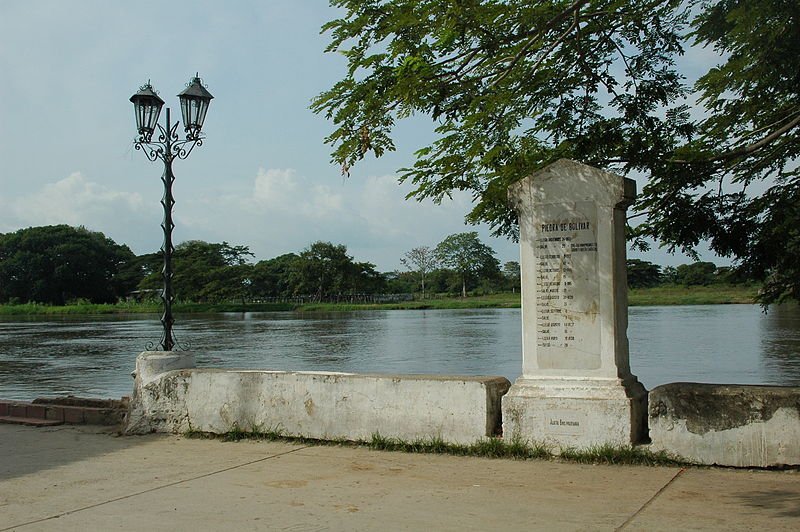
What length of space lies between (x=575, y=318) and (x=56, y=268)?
A: 99.0 metres

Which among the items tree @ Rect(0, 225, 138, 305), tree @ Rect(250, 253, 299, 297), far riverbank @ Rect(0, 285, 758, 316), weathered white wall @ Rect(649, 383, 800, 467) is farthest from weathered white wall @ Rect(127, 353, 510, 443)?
tree @ Rect(0, 225, 138, 305)

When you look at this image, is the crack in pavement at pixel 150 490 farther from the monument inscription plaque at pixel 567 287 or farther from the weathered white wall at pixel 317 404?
the monument inscription plaque at pixel 567 287

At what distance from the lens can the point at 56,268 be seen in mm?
96250

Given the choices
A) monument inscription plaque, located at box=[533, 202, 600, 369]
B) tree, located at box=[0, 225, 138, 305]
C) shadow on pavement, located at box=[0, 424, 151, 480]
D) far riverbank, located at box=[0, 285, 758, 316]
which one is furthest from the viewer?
tree, located at box=[0, 225, 138, 305]

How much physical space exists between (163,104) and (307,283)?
8243 cm

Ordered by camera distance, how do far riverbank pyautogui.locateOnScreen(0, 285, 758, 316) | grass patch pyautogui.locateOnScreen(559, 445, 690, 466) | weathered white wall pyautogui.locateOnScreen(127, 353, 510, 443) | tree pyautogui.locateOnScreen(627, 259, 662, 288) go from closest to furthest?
grass patch pyautogui.locateOnScreen(559, 445, 690, 466)
weathered white wall pyautogui.locateOnScreen(127, 353, 510, 443)
tree pyautogui.locateOnScreen(627, 259, 662, 288)
far riverbank pyautogui.locateOnScreen(0, 285, 758, 316)

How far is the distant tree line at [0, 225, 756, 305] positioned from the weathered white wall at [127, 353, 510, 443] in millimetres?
82075

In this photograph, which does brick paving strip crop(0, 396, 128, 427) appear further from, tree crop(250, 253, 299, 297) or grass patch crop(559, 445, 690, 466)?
tree crop(250, 253, 299, 297)

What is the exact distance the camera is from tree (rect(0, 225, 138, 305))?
96.3 metres

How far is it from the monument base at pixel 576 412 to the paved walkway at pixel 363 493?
28cm

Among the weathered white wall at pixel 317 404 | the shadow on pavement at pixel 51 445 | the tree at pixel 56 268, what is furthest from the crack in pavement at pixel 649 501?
the tree at pixel 56 268

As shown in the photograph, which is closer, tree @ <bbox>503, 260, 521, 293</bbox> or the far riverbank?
the far riverbank

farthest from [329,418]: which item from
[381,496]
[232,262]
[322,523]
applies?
[232,262]

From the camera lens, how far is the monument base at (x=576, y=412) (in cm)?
680
